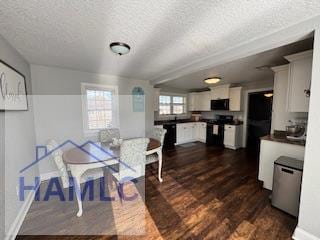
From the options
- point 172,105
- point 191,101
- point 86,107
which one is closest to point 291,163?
point 86,107

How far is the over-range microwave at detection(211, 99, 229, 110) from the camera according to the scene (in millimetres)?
4838

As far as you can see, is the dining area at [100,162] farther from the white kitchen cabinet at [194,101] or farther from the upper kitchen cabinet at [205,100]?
the white kitchen cabinet at [194,101]

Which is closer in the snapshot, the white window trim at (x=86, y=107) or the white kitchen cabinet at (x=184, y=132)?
the white window trim at (x=86, y=107)

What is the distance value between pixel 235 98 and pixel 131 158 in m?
4.05

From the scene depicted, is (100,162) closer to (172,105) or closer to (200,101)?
(172,105)

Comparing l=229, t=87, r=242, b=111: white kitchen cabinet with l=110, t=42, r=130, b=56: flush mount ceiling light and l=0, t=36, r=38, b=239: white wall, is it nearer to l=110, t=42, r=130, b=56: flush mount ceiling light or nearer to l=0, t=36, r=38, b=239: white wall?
l=110, t=42, r=130, b=56: flush mount ceiling light

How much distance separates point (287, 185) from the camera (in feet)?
5.86

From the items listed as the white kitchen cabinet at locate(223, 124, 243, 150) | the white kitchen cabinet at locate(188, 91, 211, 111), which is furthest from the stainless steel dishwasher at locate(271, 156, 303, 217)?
the white kitchen cabinet at locate(188, 91, 211, 111)

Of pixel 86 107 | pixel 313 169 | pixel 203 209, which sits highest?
pixel 86 107

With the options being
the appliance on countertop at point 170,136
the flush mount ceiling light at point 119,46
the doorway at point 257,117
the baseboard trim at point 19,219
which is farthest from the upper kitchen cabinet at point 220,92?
the baseboard trim at point 19,219

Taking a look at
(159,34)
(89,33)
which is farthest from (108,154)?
(159,34)

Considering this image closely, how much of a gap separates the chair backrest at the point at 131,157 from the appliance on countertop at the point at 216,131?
355cm

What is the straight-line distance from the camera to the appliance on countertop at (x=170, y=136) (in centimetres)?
476

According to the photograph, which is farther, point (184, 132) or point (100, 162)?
point (184, 132)
